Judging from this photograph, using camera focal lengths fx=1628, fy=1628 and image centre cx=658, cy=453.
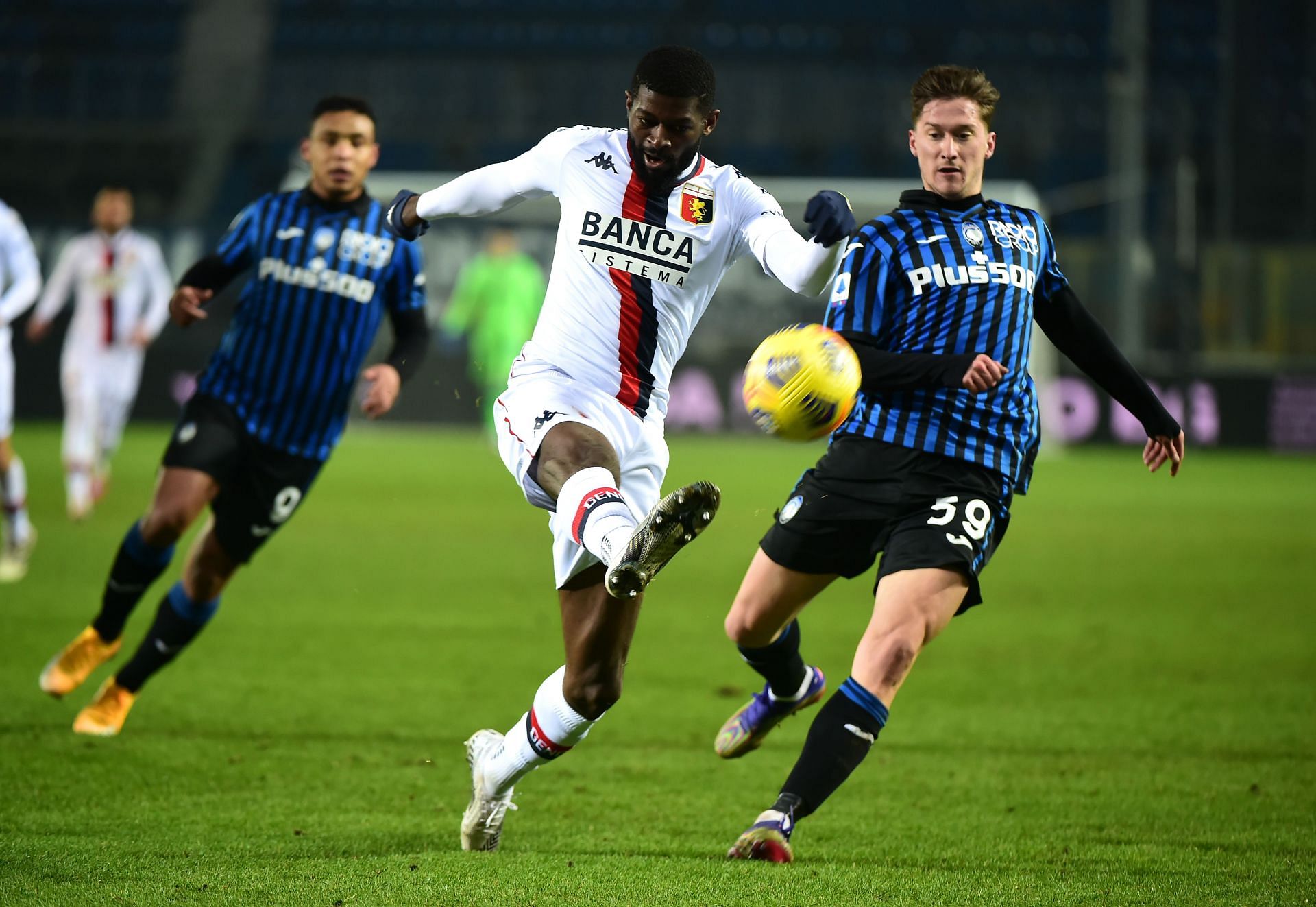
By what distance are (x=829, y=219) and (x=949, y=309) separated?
0.68 metres

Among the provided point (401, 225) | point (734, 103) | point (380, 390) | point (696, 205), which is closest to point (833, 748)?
point (696, 205)

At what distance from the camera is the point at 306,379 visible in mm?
6207

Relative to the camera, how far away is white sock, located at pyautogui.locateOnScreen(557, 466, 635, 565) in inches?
153

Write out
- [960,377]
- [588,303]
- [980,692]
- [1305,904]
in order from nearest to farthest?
[1305,904] → [960,377] → [588,303] → [980,692]

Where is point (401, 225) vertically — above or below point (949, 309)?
above

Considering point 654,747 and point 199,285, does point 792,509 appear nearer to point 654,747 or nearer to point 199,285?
point 654,747

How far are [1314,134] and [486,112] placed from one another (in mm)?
14905

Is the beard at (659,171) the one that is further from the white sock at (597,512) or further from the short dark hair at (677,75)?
the white sock at (597,512)

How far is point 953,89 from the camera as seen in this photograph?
4.54m

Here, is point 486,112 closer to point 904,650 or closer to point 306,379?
point 306,379

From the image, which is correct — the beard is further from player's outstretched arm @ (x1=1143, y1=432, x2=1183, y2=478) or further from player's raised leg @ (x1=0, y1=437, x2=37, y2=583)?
player's raised leg @ (x1=0, y1=437, x2=37, y2=583)

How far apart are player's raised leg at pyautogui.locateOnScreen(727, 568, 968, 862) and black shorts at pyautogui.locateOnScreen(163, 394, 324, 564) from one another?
8.57 feet

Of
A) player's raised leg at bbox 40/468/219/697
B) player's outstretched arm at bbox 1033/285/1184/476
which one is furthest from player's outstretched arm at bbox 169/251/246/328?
player's outstretched arm at bbox 1033/285/1184/476

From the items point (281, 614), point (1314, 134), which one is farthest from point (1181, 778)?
point (1314, 134)
